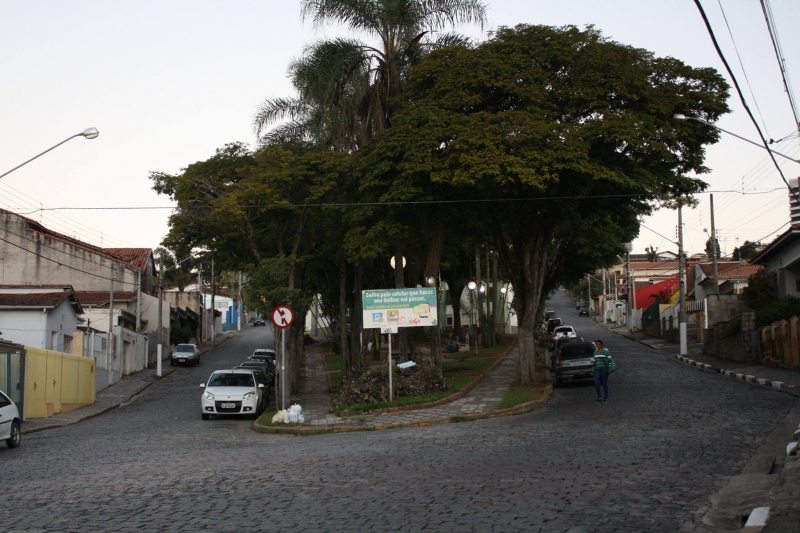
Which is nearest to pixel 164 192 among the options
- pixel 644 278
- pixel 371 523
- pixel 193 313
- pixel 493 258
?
pixel 371 523

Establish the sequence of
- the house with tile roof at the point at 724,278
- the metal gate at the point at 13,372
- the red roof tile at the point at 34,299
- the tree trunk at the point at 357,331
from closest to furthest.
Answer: the metal gate at the point at 13,372, the tree trunk at the point at 357,331, the red roof tile at the point at 34,299, the house with tile roof at the point at 724,278

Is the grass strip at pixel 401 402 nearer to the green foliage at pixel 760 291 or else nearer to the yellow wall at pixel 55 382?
the yellow wall at pixel 55 382

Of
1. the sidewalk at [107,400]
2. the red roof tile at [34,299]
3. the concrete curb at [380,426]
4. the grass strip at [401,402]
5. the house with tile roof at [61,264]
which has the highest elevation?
the house with tile roof at [61,264]

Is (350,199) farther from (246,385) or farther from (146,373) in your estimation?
(146,373)

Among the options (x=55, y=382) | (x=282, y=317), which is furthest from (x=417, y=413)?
(x=55, y=382)

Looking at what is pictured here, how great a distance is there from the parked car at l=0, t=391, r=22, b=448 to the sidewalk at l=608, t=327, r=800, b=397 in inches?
738

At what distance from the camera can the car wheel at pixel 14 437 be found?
55.7 feet

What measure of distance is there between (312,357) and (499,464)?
47.0 metres

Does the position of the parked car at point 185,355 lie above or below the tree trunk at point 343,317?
below

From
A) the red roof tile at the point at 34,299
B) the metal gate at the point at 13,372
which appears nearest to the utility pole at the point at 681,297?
the red roof tile at the point at 34,299

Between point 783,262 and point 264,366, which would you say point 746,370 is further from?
point 264,366

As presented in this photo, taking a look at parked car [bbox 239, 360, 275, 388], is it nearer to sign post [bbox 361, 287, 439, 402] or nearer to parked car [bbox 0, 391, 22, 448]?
sign post [bbox 361, 287, 439, 402]

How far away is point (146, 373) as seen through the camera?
4859 cm

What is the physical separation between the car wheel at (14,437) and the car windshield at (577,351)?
17.0 meters
